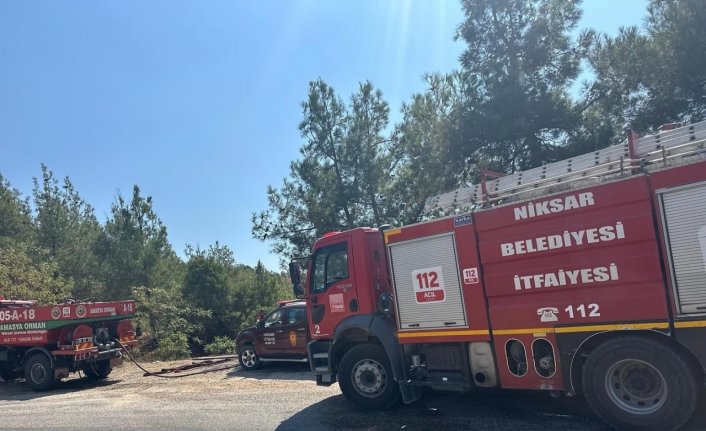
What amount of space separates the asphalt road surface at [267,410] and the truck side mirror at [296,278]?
1867mm

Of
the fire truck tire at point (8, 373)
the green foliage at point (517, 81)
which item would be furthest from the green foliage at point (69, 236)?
the green foliage at point (517, 81)

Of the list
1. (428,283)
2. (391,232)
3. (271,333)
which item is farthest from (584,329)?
(271,333)

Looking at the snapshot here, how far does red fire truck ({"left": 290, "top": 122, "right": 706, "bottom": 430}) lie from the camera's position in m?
5.79

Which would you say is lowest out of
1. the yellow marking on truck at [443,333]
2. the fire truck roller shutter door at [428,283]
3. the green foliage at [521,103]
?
the yellow marking on truck at [443,333]

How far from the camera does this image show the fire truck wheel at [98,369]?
14.5 m

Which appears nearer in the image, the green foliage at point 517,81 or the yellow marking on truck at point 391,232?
the yellow marking on truck at point 391,232

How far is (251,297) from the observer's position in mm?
24938

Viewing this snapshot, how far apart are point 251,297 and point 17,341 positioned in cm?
1168

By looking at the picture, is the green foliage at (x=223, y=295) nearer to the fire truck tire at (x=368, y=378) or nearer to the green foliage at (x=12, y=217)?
the green foliage at (x=12, y=217)

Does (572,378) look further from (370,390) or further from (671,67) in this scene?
(671,67)

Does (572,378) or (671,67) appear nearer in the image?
(572,378)

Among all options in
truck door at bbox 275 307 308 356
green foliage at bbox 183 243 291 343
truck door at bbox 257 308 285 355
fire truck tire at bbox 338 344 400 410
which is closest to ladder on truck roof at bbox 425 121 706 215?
fire truck tire at bbox 338 344 400 410

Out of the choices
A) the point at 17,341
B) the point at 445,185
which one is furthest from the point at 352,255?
the point at 17,341

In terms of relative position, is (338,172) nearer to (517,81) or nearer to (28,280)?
(517,81)
